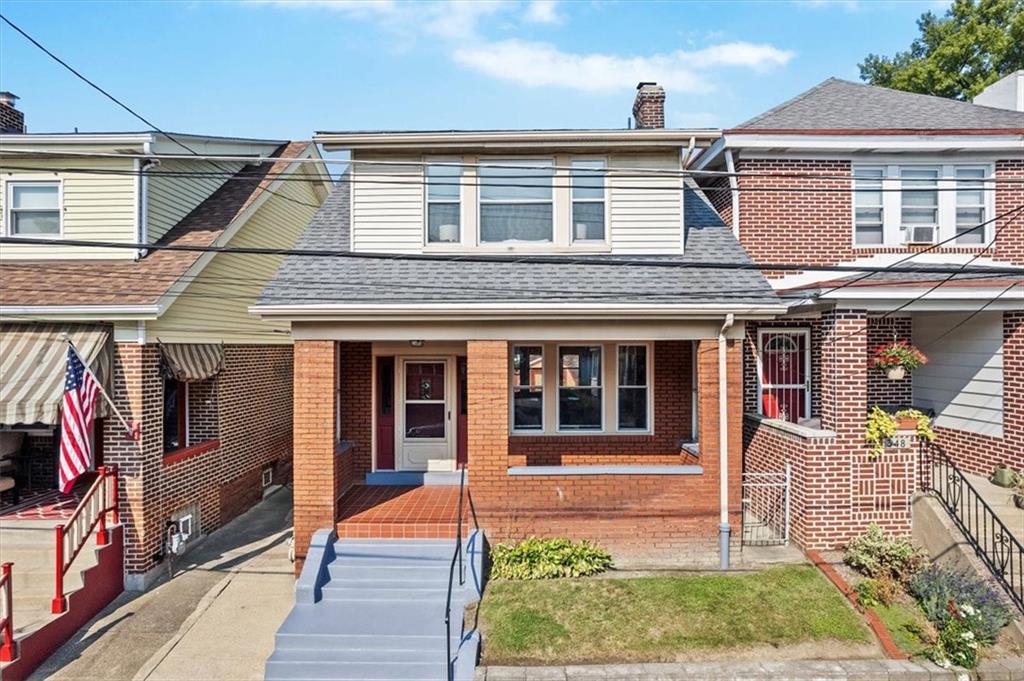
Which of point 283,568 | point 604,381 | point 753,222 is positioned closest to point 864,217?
point 753,222

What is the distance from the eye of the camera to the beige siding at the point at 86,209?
32.8 ft

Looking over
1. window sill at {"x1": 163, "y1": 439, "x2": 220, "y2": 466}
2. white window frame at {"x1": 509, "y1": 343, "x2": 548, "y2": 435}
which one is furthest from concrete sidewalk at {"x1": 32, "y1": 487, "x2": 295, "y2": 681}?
white window frame at {"x1": 509, "y1": 343, "x2": 548, "y2": 435}

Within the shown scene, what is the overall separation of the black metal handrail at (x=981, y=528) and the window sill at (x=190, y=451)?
11.4m

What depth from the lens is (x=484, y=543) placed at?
8.48m

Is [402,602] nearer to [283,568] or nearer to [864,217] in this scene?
[283,568]

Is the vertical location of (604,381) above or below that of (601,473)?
above

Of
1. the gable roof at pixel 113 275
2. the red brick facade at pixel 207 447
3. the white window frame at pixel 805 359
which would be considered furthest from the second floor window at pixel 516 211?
the red brick facade at pixel 207 447

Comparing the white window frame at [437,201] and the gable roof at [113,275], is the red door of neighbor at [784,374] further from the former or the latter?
the gable roof at [113,275]

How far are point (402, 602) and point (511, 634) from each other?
1.51 m

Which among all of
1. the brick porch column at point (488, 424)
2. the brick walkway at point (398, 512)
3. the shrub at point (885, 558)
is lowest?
the shrub at point (885, 558)

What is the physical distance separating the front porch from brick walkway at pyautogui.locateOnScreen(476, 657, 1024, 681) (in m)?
2.26

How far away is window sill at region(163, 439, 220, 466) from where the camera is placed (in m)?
9.65

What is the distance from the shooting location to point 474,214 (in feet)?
31.0

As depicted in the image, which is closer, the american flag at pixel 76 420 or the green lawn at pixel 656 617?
the green lawn at pixel 656 617
